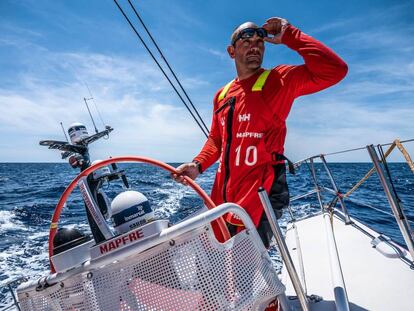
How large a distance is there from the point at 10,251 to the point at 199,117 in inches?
207

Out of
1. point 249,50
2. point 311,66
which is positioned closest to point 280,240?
point 311,66

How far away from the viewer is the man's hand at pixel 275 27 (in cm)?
158

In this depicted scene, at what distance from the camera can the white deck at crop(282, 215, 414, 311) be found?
162cm

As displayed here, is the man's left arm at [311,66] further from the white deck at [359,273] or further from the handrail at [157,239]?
the white deck at [359,273]

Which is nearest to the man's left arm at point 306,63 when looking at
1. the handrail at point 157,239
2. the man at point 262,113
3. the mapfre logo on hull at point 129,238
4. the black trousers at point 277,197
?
the man at point 262,113

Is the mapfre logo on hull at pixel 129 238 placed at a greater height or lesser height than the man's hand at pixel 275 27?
lesser

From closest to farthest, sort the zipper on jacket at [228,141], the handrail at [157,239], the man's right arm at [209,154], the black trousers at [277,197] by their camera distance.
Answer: the handrail at [157,239] → the black trousers at [277,197] → the zipper on jacket at [228,141] → the man's right arm at [209,154]

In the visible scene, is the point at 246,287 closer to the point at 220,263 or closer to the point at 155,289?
the point at 220,263

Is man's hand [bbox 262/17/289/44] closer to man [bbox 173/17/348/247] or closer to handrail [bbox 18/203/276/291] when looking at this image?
man [bbox 173/17/348/247]

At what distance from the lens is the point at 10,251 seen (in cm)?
540

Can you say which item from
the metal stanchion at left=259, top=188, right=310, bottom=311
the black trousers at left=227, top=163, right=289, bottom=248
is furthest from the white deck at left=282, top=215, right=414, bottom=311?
the metal stanchion at left=259, top=188, right=310, bottom=311

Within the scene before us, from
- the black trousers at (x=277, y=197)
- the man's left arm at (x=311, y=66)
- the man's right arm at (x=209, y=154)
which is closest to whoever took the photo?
the man's left arm at (x=311, y=66)

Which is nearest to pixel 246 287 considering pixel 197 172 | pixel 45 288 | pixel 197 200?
pixel 45 288

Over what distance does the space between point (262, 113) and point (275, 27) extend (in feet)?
1.81
